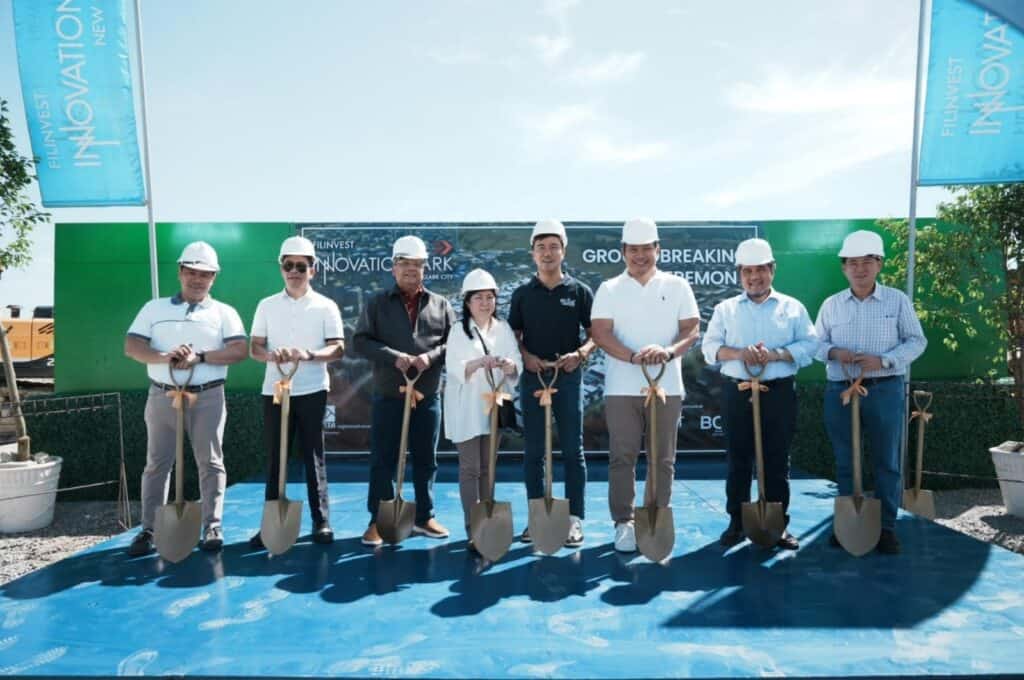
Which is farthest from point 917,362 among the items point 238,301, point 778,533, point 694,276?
point 238,301

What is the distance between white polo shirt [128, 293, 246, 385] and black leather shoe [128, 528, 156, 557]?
0.91m

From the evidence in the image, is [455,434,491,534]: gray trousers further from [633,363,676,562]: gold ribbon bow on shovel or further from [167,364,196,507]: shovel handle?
[167,364,196,507]: shovel handle

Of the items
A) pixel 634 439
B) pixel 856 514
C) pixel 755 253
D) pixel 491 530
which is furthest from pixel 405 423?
pixel 856 514

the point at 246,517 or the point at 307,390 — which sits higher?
the point at 307,390

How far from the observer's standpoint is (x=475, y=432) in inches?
148

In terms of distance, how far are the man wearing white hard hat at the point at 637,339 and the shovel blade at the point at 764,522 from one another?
48 cm

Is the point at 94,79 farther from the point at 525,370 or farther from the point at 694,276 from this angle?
the point at 694,276

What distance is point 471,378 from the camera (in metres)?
3.73

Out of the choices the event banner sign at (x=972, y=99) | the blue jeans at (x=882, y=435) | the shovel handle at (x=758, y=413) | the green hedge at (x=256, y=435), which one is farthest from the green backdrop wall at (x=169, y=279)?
the shovel handle at (x=758, y=413)

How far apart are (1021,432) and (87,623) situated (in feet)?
26.5

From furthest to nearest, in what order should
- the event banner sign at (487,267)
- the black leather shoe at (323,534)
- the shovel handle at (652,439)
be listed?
1. the event banner sign at (487,267)
2. the black leather shoe at (323,534)
3. the shovel handle at (652,439)

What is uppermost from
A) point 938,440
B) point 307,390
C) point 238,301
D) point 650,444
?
point 238,301

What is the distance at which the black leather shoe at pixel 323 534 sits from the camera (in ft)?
12.9

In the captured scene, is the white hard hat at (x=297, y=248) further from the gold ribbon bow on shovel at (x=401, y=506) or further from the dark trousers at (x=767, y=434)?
the dark trousers at (x=767, y=434)
